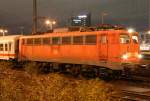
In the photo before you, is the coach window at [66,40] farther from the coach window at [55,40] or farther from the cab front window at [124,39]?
the cab front window at [124,39]

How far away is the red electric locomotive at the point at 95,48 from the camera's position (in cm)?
2211

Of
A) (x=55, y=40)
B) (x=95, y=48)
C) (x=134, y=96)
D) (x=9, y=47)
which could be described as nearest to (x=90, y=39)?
(x=95, y=48)

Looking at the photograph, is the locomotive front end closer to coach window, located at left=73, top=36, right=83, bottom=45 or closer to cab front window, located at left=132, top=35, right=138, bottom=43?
cab front window, located at left=132, top=35, right=138, bottom=43

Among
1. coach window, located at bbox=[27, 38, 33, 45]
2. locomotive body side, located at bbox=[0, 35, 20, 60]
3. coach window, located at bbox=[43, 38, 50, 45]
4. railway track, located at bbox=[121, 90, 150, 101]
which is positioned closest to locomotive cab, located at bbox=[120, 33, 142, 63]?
railway track, located at bbox=[121, 90, 150, 101]

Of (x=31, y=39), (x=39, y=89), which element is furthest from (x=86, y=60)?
(x=39, y=89)

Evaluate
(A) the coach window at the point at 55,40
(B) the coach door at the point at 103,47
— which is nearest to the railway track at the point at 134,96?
(B) the coach door at the point at 103,47

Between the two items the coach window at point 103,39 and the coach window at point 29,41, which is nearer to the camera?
the coach window at point 103,39

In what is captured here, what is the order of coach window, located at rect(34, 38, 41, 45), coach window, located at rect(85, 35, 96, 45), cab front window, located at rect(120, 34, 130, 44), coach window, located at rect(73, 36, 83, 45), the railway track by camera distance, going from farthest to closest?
1. coach window, located at rect(34, 38, 41, 45)
2. coach window, located at rect(73, 36, 83, 45)
3. coach window, located at rect(85, 35, 96, 45)
4. cab front window, located at rect(120, 34, 130, 44)
5. the railway track

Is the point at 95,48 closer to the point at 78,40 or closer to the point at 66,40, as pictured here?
the point at 78,40

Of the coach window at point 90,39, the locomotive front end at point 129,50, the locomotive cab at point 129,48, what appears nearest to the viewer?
the locomotive front end at point 129,50

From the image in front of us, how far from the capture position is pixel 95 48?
2328cm

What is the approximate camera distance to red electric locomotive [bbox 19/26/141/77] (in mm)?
22109

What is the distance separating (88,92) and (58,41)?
53.9 feet

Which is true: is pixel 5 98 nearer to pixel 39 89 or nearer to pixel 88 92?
pixel 39 89
